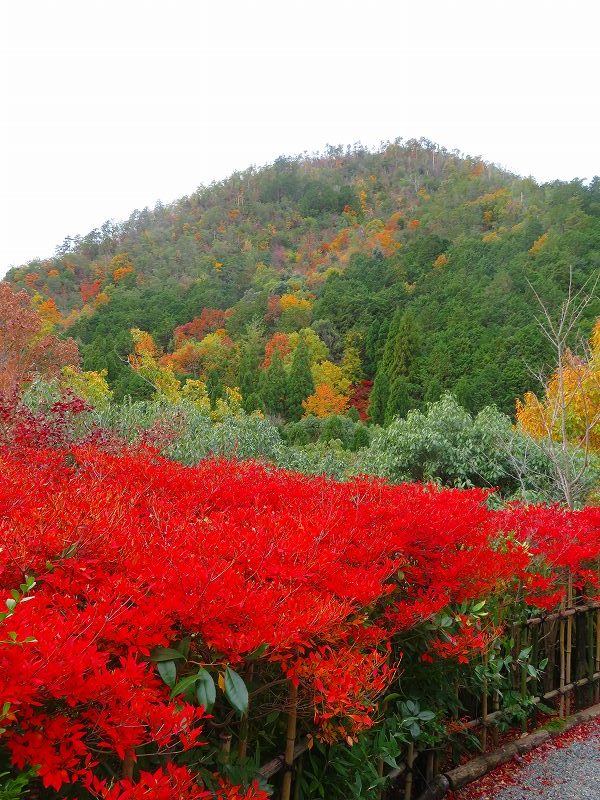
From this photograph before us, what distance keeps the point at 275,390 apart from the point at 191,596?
101ft

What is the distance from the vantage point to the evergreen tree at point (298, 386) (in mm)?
32250

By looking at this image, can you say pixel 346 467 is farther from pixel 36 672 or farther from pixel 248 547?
pixel 36 672

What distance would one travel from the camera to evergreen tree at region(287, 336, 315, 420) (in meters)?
32.2

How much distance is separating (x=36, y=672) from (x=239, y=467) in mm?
2789

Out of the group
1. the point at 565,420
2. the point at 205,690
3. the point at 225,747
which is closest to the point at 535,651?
the point at 225,747

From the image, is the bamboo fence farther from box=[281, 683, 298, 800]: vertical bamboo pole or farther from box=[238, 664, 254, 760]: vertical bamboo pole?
box=[238, 664, 254, 760]: vertical bamboo pole

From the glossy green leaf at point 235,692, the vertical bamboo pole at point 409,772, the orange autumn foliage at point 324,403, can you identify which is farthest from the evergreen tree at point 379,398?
the glossy green leaf at point 235,692

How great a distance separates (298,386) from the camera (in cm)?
3244

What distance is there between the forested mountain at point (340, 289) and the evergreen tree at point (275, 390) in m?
0.07

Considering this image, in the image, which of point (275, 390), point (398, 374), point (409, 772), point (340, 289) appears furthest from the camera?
point (340, 289)

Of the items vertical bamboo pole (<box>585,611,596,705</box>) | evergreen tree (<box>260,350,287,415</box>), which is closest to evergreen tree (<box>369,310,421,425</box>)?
evergreen tree (<box>260,350,287,415</box>)

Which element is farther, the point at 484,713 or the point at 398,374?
the point at 398,374

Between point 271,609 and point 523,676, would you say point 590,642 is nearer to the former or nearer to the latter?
point 523,676

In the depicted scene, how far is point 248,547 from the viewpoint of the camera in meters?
2.03
